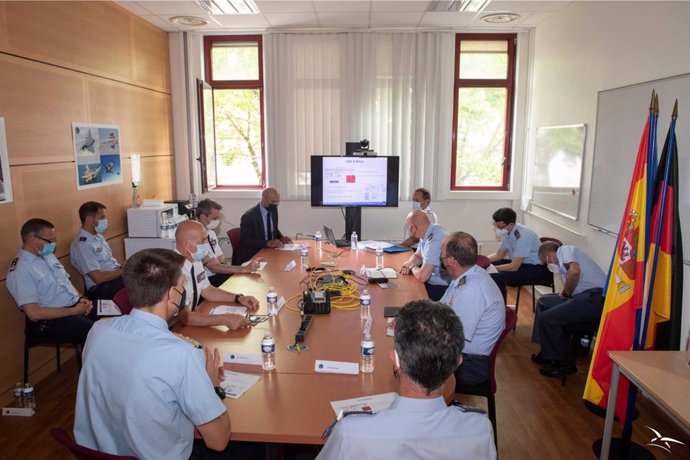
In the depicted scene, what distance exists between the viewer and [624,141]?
429 centimetres

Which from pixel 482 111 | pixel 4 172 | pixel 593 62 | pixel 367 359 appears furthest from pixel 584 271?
pixel 4 172

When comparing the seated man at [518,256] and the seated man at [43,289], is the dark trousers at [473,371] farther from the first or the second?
the seated man at [43,289]

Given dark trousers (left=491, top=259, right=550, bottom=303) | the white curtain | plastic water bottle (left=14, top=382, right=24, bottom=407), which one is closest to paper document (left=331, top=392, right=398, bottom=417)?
plastic water bottle (left=14, top=382, right=24, bottom=407)

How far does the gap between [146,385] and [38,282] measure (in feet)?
7.95

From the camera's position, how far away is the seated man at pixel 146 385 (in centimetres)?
178

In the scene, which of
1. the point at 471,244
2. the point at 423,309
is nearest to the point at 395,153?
the point at 471,244

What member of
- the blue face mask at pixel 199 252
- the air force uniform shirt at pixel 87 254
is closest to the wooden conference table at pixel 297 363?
the blue face mask at pixel 199 252

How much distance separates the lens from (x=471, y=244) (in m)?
3.08

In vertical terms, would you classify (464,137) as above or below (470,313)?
above

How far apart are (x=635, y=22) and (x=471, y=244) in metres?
2.66

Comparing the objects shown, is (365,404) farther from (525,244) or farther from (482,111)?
(482,111)

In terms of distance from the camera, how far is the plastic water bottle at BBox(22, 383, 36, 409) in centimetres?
365

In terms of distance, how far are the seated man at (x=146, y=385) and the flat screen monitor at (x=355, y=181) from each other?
14.9ft

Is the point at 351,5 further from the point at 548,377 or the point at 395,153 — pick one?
the point at 548,377
